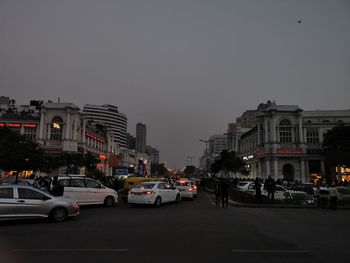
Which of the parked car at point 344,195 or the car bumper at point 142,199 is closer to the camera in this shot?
the car bumper at point 142,199

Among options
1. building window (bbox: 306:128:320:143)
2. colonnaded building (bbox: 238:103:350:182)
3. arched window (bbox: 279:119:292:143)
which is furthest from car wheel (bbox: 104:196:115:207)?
building window (bbox: 306:128:320:143)

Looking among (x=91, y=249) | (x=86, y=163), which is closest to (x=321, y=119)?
Result: (x=86, y=163)

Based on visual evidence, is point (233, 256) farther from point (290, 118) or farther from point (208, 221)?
point (290, 118)

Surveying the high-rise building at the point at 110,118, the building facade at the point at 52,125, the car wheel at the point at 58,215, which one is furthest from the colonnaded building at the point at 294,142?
the high-rise building at the point at 110,118

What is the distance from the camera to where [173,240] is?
8789 millimetres

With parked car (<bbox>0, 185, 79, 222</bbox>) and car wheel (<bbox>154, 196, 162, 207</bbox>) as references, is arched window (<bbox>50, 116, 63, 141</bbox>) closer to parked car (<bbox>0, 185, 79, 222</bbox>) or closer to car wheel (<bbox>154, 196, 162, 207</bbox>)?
car wheel (<bbox>154, 196, 162, 207</bbox>)

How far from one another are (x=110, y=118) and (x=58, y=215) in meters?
152

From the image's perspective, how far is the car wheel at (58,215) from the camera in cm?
1202

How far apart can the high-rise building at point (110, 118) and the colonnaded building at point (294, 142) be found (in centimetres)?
9930

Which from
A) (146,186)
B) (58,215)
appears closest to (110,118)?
(146,186)

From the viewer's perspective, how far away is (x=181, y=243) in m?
8.40

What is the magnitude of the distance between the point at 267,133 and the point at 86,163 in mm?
39664

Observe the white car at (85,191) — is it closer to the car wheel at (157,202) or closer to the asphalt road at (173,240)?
the car wheel at (157,202)

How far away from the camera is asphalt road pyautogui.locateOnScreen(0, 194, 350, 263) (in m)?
7.00
